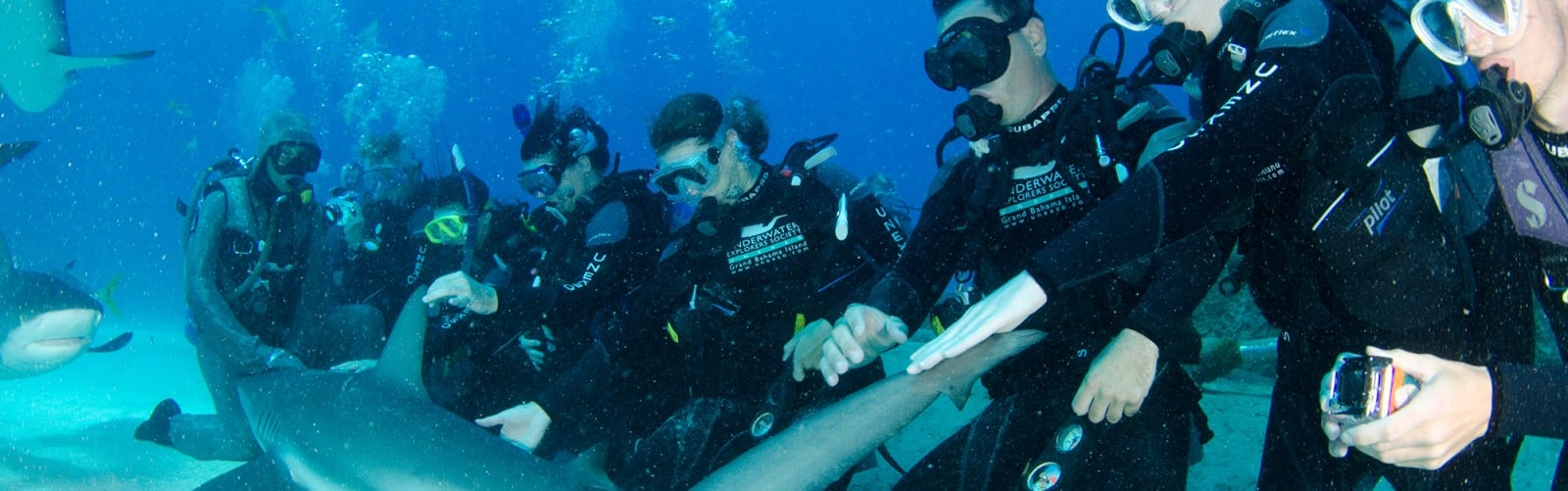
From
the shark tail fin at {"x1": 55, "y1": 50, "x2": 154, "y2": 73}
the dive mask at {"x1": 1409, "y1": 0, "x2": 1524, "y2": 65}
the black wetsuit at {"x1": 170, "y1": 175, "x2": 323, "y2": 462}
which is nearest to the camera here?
the dive mask at {"x1": 1409, "y1": 0, "x2": 1524, "y2": 65}

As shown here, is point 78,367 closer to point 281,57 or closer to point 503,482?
point 503,482

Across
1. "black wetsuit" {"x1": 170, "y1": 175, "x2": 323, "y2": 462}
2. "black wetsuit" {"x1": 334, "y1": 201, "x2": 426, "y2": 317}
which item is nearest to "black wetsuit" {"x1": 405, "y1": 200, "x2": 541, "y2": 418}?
"black wetsuit" {"x1": 334, "y1": 201, "x2": 426, "y2": 317}

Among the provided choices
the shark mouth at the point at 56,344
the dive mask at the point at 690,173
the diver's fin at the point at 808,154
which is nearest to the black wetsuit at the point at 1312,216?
the diver's fin at the point at 808,154

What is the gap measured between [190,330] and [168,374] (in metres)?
9.13

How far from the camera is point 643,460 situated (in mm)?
3348

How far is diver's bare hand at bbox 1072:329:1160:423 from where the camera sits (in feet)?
6.54

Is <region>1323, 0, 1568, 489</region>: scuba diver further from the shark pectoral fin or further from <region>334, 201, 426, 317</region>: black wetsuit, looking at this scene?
<region>334, 201, 426, 317</region>: black wetsuit

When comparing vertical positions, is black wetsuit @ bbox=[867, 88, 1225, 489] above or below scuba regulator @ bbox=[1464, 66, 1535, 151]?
below

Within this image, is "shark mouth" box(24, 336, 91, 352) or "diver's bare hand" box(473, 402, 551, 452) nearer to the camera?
"diver's bare hand" box(473, 402, 551, 452)

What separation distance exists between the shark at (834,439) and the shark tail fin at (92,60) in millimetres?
8060

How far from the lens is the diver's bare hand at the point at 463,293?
4.01 metres

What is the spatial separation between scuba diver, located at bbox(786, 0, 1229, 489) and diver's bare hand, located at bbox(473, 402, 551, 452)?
140 cm

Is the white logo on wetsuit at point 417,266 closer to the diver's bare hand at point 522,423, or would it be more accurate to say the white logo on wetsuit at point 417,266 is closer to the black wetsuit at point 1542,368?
the diver's bare hand at point 522,423

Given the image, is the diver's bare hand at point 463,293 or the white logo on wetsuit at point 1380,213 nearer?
the white logo on wetsuit at point 1380,213
